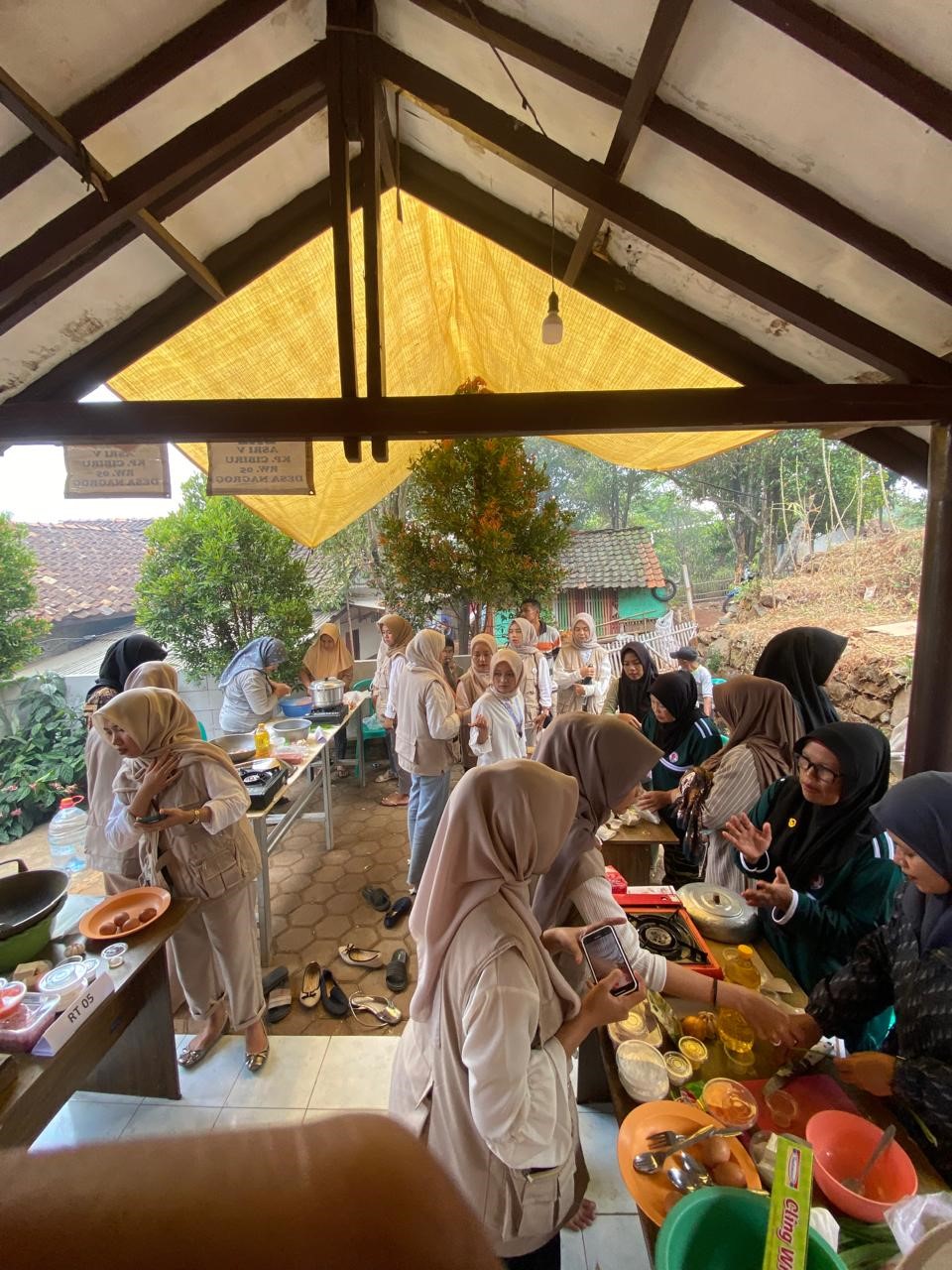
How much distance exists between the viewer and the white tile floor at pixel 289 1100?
86.6 inches

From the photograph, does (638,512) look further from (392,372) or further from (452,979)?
(452,979)

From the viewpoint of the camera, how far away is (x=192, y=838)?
2.59 m

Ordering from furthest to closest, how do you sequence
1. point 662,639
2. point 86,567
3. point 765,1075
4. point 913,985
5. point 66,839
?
point 662,639 < point 86,567 < point 66,839 < point 765,1075 < point 913,985

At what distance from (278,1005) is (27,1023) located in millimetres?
1796

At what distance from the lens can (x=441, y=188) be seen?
354cm

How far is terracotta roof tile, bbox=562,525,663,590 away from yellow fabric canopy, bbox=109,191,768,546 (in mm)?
6955

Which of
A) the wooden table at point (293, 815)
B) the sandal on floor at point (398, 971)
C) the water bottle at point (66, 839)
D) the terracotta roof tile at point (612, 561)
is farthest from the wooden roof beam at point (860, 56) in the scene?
the terracotta roof tile at point (612, 561)

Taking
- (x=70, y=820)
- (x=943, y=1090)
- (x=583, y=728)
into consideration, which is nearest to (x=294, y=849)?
(x=70, y=820)

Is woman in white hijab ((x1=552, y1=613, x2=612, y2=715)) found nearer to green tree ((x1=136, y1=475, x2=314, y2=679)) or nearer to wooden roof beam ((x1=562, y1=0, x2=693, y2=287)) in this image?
green tree ((x1=136, y1=475, x2=314, y2=679))

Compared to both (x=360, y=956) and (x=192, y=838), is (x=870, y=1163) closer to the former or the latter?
(x=192, y=838)

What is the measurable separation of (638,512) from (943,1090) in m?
20.5

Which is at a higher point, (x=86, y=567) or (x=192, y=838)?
(x=86, y=567)

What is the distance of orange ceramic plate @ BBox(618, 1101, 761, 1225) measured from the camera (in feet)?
4.03

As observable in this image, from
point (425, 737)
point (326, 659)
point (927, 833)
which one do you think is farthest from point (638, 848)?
point (326, 659)
